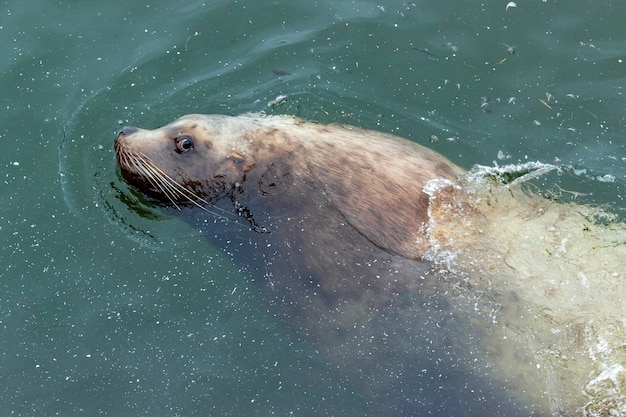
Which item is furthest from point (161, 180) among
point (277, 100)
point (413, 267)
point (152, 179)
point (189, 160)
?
point (413, 267)

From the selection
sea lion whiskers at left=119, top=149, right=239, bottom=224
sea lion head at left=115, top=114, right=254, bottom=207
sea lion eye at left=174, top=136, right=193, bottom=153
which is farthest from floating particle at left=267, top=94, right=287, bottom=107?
sea lion whiskers at left=119, top=149, right=239, bottom=224

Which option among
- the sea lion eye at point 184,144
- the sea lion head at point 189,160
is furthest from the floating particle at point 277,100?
the sea lion eye at point 184,144

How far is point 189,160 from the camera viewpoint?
6.97 meters

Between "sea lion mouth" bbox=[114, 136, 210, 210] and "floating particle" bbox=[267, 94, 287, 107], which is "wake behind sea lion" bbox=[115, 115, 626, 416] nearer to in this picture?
"sea lion mouth" bbox=[114, 136, 210, 210]

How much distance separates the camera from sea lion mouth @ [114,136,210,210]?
6984 millimetres

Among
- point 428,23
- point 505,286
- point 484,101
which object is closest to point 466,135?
point 484,101

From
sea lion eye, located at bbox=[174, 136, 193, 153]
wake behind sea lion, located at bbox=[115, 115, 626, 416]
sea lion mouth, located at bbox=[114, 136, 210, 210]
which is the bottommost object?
wake behind sea lion, located at bbox=[115, 115, 626, 416]

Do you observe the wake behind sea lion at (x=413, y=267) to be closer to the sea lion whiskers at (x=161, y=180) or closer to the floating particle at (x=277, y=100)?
the sea lion whiskers at (x=161, y=180)

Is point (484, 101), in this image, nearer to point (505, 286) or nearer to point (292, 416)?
point (505, 286)

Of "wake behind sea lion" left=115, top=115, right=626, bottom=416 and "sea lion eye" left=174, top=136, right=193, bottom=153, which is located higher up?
"sea lion eye" left=174, top=136, right=193, bottom=153

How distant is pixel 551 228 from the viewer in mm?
6691

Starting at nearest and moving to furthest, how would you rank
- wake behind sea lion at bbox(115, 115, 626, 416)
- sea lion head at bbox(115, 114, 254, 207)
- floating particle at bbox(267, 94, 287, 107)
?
wake behind sea lion at bbox(115, 115, 626, 416)
sea lion head at bbox(115, 114, 254, 207)
floating particle at bbox(267, 94, 287, 107)

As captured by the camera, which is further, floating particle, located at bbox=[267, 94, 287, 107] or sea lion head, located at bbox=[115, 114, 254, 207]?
floating particle, located at bbox=[267, 94, 287, 107]

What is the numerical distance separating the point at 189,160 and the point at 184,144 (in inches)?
5.4
